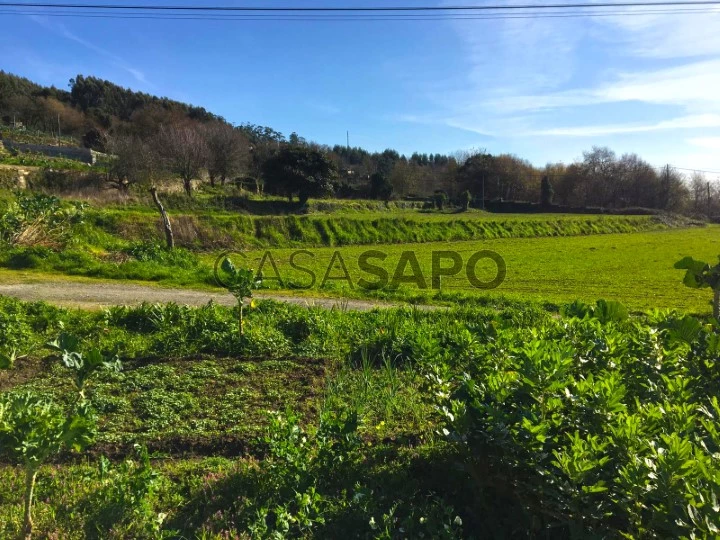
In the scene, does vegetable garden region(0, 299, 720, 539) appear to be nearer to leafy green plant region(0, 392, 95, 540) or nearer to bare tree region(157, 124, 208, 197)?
leafy green plant region(0, 392, 95, 540)

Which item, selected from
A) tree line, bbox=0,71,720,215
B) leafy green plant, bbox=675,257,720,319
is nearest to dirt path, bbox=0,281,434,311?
leafy green plant, bbox=675,257,720,319

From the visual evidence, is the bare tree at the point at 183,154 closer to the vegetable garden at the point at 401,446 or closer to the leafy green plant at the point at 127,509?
the vegetable garden at the point at 401,446

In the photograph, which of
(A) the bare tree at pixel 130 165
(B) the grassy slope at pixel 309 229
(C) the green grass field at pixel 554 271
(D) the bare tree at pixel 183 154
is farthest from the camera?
(D) the bare tree at pixel 183 154

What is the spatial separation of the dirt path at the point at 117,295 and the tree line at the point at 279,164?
56.8 feet

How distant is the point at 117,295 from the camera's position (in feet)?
33.1

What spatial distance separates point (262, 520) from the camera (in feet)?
7.78

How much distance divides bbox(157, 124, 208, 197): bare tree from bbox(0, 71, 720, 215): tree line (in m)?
0.07

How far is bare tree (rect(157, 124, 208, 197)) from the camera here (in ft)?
115

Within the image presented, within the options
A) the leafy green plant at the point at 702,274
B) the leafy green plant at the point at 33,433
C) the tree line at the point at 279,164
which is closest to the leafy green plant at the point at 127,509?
the leafy green plant at the point at 33,433

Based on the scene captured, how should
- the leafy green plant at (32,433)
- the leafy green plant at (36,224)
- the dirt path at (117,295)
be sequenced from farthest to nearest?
the leafy green plant at (36,224)
the dirt path at (117,295)
the leafy green plant at (32,433)

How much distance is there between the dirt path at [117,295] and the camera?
30.6 ft

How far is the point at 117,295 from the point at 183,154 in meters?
27.6

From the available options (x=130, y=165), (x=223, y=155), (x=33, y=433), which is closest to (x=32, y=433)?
(x=33, y=433)

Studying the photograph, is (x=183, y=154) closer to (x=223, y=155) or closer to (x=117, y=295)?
(x=223, y=155)
